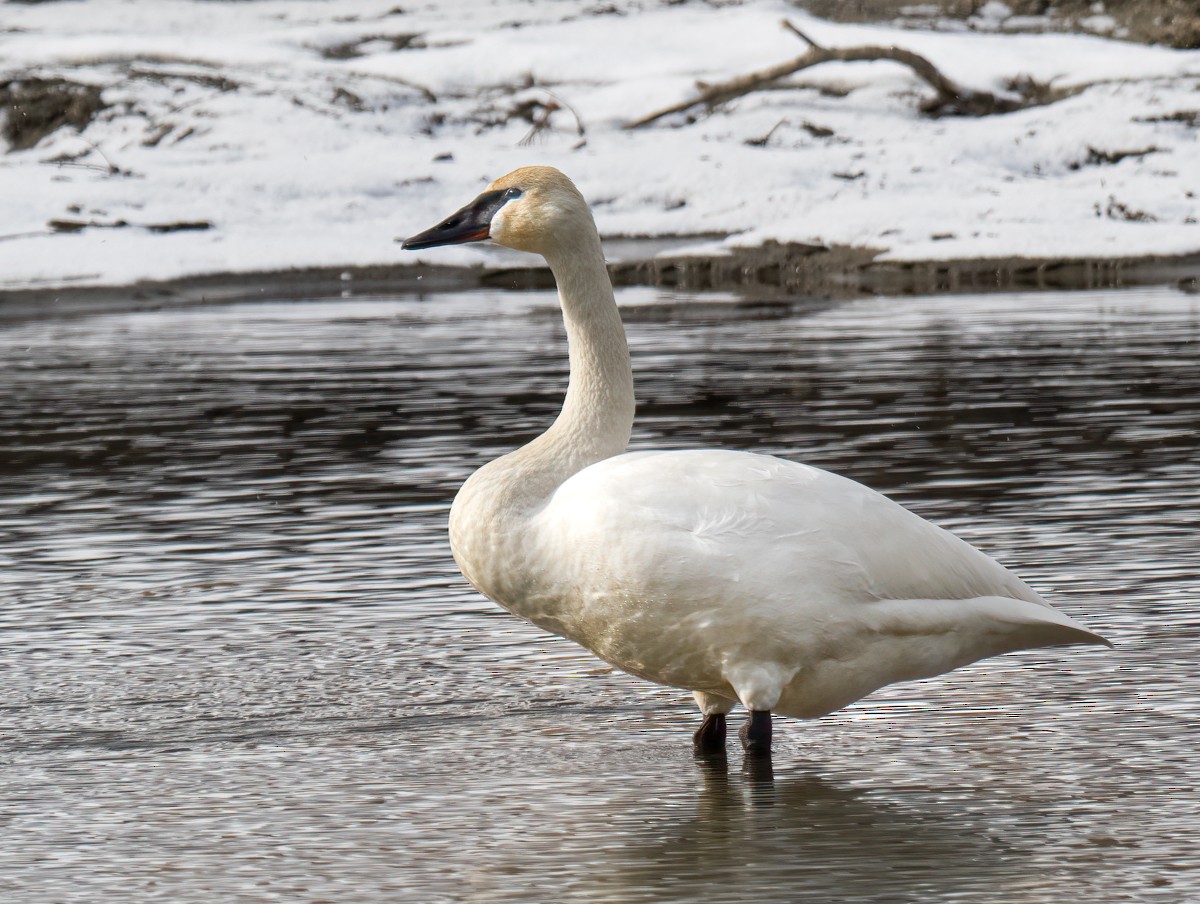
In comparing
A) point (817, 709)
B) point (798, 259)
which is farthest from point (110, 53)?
point (817, 709)

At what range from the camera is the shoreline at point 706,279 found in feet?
68.3

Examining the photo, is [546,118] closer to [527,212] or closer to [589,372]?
[527,212]

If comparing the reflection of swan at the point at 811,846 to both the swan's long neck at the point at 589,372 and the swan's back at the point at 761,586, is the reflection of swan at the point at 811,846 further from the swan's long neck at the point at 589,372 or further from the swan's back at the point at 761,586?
the swan's long neck at the point at 589,372

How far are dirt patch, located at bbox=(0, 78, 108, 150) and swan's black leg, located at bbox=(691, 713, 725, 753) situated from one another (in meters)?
24.1

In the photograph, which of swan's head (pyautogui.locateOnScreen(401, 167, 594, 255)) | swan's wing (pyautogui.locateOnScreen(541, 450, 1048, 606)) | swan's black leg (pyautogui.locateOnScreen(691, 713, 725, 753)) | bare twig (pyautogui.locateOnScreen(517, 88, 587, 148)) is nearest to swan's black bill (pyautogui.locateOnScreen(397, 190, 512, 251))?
swan's head (pyautogui.locateOnScreen(401, 167, 594, 255))

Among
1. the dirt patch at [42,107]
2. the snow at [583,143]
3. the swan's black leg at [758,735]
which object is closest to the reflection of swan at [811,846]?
the swan's black leg at [758,735]

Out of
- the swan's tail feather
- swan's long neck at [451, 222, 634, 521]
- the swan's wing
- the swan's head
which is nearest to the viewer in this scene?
the swan's wing

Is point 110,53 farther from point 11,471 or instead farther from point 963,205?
point 11,471

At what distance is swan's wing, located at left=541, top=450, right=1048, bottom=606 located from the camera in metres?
5.09

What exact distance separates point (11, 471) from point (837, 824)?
6.74 m

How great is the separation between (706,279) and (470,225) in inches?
652

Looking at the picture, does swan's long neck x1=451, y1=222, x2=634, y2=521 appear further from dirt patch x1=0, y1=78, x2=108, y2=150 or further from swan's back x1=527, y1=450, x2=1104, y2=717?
dirt patch x1=0, y1=78, x2=108, y2=150

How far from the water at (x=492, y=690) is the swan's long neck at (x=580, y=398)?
0.63 meters

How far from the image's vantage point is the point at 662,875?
4328 millimetres
